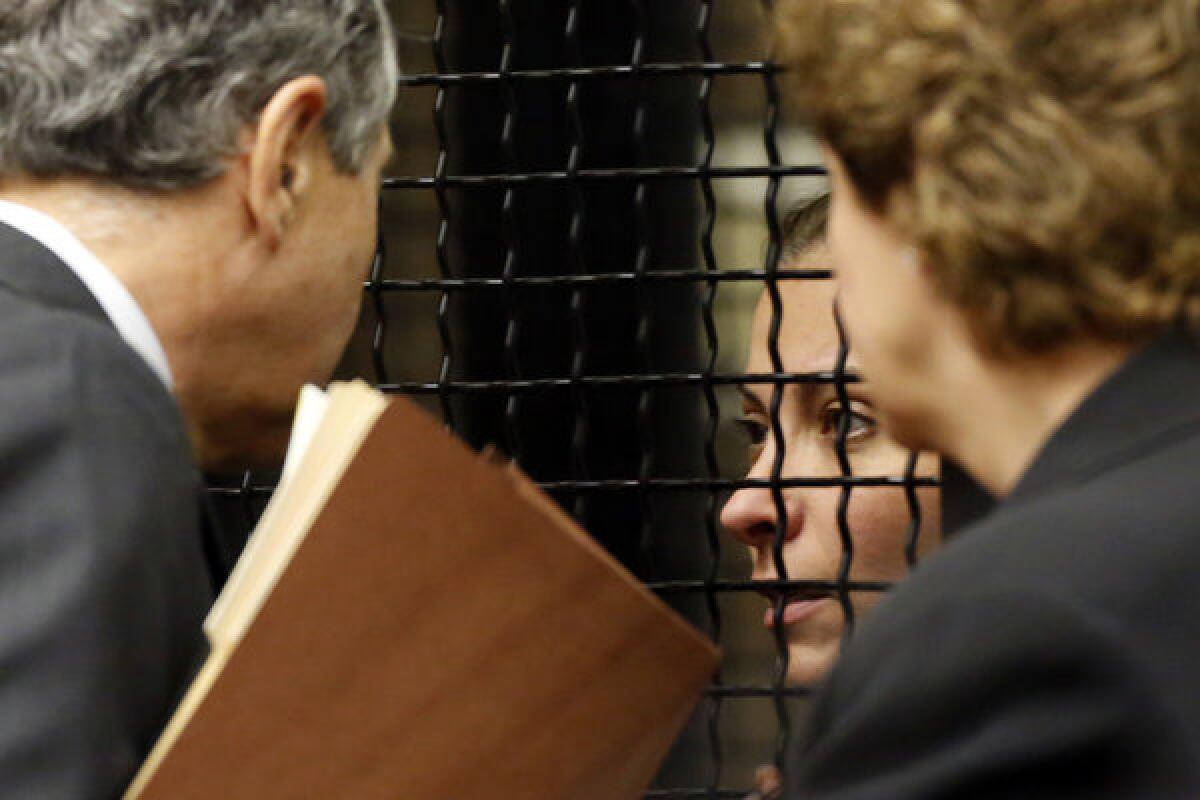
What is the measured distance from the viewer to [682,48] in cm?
426

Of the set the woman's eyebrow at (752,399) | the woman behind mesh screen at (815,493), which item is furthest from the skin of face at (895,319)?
the woman's eyebrow at (752,399)

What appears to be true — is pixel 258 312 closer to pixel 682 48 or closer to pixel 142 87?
pixel 142 87

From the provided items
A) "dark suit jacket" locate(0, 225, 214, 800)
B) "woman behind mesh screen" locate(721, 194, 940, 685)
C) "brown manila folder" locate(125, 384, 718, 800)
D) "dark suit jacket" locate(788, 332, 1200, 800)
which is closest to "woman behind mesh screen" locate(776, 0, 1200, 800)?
"dark suit jacket" locate(788, 332, 1200, 800)

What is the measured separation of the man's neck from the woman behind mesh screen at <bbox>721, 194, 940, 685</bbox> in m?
0.96

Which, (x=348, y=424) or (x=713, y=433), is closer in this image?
(x=348, y=424)

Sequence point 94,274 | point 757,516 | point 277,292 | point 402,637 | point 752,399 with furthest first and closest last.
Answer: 1. point 752,399
2. point 757,516
3. point 277,292
4. point 94,274
5. point 402,637

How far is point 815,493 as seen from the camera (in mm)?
2297

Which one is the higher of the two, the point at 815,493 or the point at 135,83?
the point at 135,83

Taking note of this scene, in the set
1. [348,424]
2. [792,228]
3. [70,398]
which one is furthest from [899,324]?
A: [792,228]

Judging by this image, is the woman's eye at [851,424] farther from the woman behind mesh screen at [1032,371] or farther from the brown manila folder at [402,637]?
the woman behind mesh screen at [1032,371]

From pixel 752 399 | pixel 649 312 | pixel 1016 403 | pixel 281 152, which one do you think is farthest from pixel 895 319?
pixel 752 399

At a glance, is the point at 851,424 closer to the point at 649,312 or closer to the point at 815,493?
the point at 815,493

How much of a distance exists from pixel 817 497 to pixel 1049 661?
1211 mm

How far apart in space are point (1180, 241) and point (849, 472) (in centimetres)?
98
